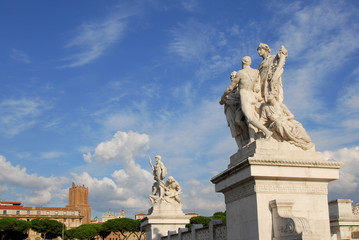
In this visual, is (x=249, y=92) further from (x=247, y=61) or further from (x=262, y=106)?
(x=247, y=61)

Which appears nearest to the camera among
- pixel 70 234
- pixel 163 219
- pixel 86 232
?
pixel 163 219

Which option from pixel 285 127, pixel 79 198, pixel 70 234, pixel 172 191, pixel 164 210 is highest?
pixel 79 198

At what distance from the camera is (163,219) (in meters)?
20.6

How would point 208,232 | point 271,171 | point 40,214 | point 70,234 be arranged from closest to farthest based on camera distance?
point 271,171 < point 208,232 < point 70,234 < point 40,214

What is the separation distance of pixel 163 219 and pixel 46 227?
85246 millimetres

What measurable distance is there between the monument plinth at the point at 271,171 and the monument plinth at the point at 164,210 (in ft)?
33.5

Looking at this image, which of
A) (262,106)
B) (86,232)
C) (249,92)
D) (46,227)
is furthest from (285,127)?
(46,227)

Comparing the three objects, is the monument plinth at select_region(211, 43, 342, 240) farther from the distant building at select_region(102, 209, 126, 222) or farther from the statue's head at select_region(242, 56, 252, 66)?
the distant building at select_region(102, 209, 126, 222)

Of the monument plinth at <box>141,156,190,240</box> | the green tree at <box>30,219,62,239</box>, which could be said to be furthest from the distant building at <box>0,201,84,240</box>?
the monument plinth at <box>141,156,190,240</box>

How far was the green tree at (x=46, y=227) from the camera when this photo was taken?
97375 millimetres

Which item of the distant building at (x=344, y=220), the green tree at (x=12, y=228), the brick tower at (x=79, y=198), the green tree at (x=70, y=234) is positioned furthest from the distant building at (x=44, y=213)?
the distant building at (x=344, y=220)

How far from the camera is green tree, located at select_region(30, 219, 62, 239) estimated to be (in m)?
97.4

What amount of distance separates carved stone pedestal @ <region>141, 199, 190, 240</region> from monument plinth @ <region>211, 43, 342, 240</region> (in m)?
10.2

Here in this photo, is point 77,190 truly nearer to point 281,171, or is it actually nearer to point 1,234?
point 1,234
